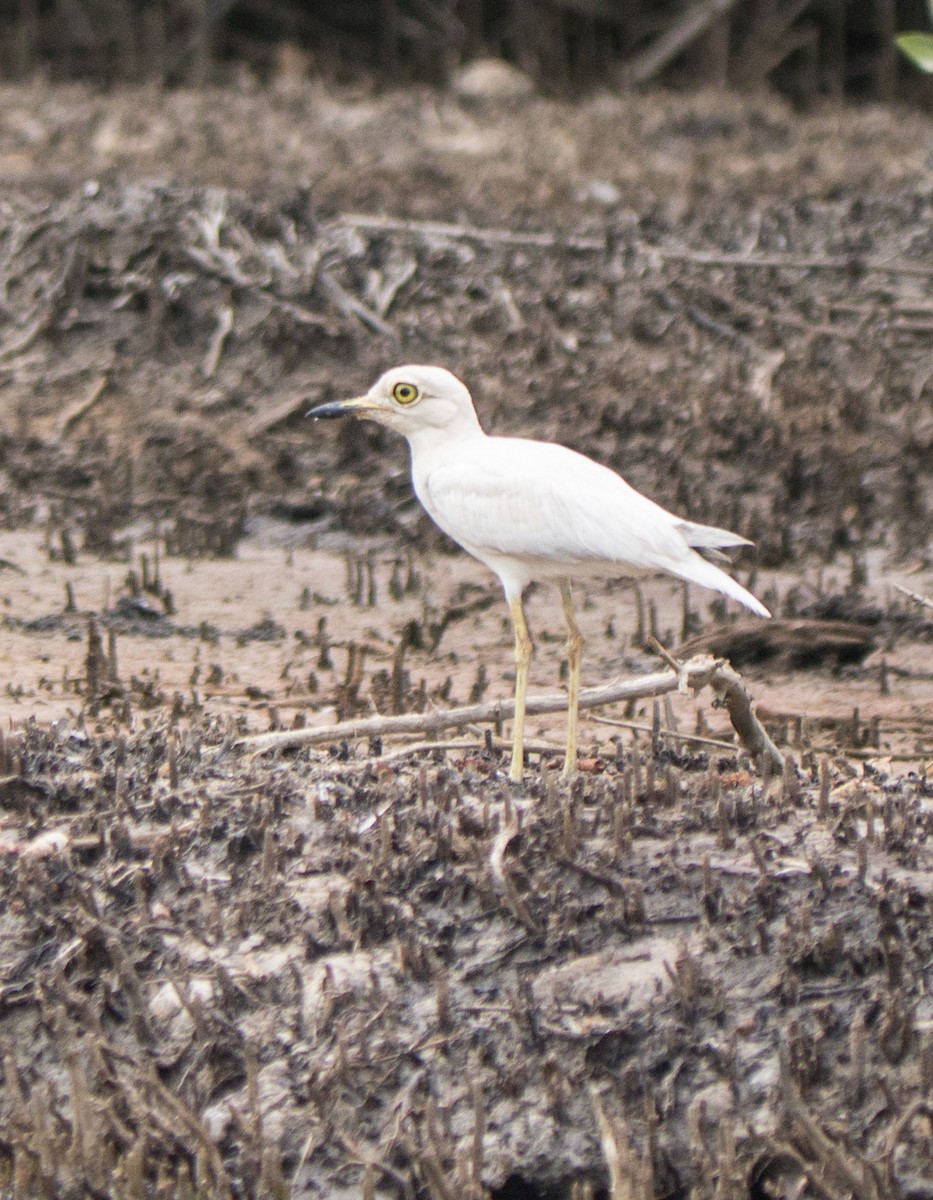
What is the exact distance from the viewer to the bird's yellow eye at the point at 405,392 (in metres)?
5.06

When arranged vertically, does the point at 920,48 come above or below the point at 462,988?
above

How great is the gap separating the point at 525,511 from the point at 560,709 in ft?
2.25

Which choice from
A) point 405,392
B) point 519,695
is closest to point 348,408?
point 405,392

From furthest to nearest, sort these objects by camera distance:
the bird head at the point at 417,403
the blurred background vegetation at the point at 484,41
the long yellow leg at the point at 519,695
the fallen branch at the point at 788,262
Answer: the blurred background vegetation at the point at 484,41 < the fallen branch at the point at 788,262 < the bird head at the point at 417,403 < the long yellow leg at the point at 519,695

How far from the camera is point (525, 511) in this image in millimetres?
4793

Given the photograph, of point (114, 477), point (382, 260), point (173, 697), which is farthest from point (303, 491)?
point (173, 697)

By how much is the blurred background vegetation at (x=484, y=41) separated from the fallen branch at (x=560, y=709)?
1390 centimetres

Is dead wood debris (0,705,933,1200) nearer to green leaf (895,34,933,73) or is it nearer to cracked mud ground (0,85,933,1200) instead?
cracked mud ground (0,85,933,1200)

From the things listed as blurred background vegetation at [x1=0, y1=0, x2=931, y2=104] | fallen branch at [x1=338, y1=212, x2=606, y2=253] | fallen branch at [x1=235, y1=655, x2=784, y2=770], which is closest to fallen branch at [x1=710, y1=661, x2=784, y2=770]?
fallen branch at [x1=235, y1=655, x2=784, y2=770]

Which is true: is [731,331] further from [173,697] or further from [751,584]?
[173,697]

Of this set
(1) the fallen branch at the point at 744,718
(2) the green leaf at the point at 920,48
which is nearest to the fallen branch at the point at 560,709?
(1) the fallen branch at the point at 744,718

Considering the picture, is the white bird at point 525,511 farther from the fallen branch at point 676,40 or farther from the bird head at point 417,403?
the fallen branch at point 676,40

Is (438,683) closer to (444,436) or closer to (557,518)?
(444,436)

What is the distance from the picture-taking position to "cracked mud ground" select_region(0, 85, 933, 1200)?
4.11 m
